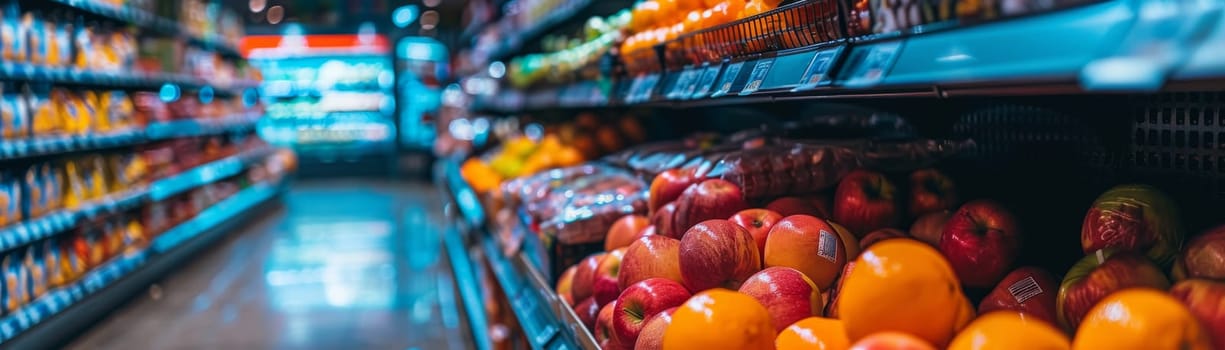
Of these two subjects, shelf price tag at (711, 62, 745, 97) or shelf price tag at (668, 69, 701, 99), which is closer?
shelf price tag at (711, 62, 745, 97)

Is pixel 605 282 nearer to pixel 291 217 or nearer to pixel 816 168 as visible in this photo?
pixel 816 168

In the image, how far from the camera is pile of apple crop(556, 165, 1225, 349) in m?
1.12

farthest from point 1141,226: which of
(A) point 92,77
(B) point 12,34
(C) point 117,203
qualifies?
(C) point 117,203

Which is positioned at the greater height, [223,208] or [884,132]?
[884,132]

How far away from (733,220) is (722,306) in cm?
50

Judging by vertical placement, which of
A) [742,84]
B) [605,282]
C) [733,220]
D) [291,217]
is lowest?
[291,217]

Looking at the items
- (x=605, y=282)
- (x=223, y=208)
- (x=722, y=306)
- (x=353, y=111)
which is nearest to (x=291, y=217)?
(x=223, y=208)

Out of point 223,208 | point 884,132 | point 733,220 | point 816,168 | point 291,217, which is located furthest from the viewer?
point 291,217

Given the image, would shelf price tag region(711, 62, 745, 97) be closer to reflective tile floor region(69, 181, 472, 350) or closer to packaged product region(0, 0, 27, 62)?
reflective tile floor region(69, 181, 472, 350)

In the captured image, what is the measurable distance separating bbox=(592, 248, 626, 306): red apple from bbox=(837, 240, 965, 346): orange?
815mm

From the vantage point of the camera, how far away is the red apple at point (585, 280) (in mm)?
2168

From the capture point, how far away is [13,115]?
429cm

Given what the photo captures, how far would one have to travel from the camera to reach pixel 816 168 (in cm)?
194

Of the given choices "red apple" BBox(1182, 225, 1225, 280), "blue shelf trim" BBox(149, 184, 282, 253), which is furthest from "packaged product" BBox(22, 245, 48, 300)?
"red apple" BBox(1182, 225, 1225, 280)
